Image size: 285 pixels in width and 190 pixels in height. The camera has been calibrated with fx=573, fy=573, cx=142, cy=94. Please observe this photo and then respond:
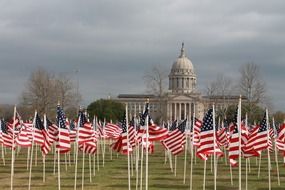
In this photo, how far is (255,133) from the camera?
89.9 ft

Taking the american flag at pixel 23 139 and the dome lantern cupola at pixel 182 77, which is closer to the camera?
the american flag at pixel 23 139

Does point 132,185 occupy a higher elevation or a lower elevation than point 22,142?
lower

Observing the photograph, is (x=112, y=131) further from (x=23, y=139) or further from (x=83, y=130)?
(x=83, y=130)

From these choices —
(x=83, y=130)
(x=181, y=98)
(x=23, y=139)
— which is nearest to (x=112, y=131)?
(x=23, y=139)

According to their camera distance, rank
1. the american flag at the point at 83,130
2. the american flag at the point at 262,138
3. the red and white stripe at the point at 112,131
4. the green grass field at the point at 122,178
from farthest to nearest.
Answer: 1. the red and white stripe at the point at 112,131
2. the green grass field at the point at 122,178
3. the american flag at the point at 83,130
4. the american flag at the point at 262,138

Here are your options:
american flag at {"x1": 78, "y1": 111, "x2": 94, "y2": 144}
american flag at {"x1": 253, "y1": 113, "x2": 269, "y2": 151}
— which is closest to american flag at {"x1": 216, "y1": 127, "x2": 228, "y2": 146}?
american flag at {"x1": 253, "y1": 113, "x2": 269, "y2": 151}

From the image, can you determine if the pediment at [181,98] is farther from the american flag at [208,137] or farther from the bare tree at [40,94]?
the american flag at [208,137]

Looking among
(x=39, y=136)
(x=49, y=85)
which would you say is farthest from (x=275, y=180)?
(x=49, y=85)

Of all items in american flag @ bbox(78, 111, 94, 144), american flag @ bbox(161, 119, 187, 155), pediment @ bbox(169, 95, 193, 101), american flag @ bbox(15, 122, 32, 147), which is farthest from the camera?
pediment @ bbox(169, 95, 193, 101)

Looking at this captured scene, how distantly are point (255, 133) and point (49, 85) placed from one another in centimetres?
7156

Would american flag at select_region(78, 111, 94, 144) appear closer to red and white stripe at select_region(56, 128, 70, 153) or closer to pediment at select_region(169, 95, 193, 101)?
red and white stripe at select_region(56, 128, 70, 153)

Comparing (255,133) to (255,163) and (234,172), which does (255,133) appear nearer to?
(234,172)

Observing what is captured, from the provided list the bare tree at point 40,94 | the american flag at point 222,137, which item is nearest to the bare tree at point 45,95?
the bare tree at point 40,94

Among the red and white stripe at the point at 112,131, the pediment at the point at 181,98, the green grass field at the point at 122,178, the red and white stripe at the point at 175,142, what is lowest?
the green grass field at the point at 122,178
